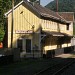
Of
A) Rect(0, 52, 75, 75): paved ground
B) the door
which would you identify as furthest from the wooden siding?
Rect(0, 52, 75, 75): paved ground

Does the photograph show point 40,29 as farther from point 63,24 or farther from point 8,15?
point 63,24

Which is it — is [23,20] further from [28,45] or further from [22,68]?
[22,68]

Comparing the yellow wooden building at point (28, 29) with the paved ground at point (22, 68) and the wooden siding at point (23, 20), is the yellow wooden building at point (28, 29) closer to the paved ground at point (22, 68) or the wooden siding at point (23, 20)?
the wooden siding at point (23, 20)

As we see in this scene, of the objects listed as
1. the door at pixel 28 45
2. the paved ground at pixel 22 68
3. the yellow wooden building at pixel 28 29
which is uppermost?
the yellow wooden building at pixel 28 29

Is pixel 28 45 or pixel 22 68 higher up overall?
pixel 28 45

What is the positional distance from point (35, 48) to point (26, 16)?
432 cm

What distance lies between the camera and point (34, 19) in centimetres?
4288

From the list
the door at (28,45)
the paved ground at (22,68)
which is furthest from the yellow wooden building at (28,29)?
the paved ground at (22,68)

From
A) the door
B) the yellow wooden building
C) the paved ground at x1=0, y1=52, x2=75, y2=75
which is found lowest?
the paved ground at x1=0, y1=52, x2=75, y2=75

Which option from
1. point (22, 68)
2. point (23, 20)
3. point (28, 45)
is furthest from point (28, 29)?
point (22, 68)

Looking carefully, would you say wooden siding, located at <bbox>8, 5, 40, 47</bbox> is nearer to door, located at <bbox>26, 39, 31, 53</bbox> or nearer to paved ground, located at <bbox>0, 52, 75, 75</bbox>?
door, located at <bbox>26, 39, 31, 53</bbox>

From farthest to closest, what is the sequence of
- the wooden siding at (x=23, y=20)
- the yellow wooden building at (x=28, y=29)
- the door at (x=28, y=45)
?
the wooden siding at (x=23, y=20)
the door at (x=28, y=45)
the yellow wooden building at (x=28, y=29)

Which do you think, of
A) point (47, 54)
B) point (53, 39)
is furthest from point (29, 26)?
point (53, 39)

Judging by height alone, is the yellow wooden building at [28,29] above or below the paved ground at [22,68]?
above
